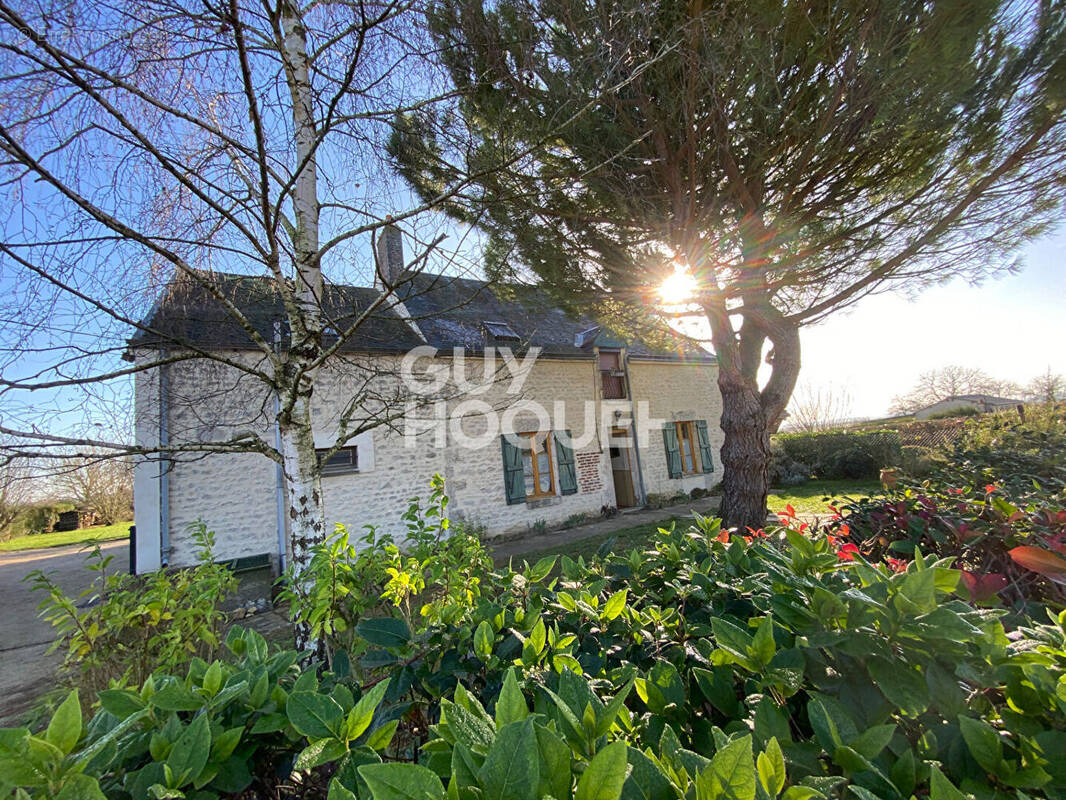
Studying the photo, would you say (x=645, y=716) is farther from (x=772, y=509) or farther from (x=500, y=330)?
(x=500, y=330)

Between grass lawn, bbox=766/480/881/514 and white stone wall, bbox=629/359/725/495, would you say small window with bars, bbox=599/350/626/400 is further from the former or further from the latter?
grass lawn, bbox=766/480/881/514

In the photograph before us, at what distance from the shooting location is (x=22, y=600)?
7.05m

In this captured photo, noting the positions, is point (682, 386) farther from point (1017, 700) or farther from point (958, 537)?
point (1017, 700)

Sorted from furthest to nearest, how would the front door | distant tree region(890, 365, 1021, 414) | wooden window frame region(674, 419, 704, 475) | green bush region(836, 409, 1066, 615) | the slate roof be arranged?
distant tree region(890, 365, 1021, 414) < wooden window frame region(674, 419, 704, 475) < the front door < the slate roof < green bush region(836, 409, 1066, 615)

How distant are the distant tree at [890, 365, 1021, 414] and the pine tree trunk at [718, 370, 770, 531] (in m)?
38.9

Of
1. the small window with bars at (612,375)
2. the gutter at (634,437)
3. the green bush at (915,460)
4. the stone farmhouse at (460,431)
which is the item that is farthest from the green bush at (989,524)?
the small window with bars at (612,375)

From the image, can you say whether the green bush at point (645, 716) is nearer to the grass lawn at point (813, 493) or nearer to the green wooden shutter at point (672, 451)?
the grass lawn at point (813, 493)

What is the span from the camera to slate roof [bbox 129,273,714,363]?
2959 mm

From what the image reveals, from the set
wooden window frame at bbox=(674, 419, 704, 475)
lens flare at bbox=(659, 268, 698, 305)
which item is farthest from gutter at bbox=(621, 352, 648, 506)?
lens flare at bbox=(659, 268, 698, 305)

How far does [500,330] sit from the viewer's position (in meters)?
10.1

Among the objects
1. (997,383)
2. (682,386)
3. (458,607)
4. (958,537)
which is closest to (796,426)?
(682,386)

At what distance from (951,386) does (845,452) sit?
33.0 meters

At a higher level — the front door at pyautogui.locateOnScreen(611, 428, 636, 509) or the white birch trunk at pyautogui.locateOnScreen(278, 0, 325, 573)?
the white birch trunk at pyautogui.locateOnScreen(278, 0, 325, 573)

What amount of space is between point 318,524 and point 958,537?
11.3ft
